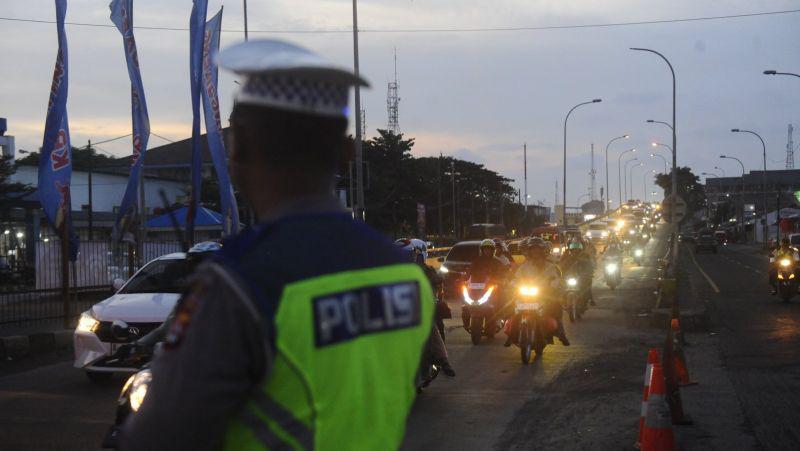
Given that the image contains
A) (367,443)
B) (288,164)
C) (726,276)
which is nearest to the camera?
(367,443)

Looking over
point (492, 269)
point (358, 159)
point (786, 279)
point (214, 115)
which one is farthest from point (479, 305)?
point (786, 279)

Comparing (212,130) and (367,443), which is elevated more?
(212,130)

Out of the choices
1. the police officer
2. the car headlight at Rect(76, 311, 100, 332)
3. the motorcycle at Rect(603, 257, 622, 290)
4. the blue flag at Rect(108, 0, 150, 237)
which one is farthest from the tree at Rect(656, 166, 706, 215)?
the police officer

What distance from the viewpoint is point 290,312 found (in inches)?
62.6

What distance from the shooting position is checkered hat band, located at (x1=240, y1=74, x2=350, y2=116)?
1.75m

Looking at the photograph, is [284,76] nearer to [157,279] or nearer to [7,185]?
[157,279]

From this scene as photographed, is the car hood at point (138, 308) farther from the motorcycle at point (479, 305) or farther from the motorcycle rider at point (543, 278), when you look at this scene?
the motorcycle at point (479, 305)

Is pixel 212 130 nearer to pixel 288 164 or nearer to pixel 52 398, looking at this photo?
pixel 52 398

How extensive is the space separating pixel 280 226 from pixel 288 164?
17cm

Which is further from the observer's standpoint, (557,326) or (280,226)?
(557,326)

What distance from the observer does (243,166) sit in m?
1.89

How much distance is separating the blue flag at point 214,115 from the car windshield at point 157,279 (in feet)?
19.1

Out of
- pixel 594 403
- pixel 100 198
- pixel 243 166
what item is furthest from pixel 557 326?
pixel 100 198

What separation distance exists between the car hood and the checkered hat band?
30.2ft
